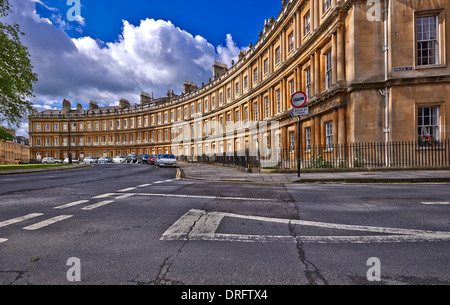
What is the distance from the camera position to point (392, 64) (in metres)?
13.6

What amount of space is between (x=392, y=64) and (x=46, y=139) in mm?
80781

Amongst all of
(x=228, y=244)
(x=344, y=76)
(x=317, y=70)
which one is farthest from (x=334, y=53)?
(x=228, y=244)

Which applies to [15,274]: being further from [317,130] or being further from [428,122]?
[317,130]

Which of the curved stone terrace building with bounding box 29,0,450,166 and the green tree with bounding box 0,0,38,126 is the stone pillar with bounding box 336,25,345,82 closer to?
the curved stone terrace building with bounding box 29,0,450,166

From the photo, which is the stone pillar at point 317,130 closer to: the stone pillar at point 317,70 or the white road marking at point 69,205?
the stone pillar at point 317,70

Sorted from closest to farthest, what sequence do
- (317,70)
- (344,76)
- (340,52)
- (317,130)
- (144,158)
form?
1. (344,76)
2. (340,52)
3. (317,70)
4. (317,130)
5. (144,158)

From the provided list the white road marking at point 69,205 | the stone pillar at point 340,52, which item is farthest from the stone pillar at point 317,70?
the white road marking at point 69,205

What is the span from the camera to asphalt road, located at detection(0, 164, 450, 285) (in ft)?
6.91

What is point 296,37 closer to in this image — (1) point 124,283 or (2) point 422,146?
(2) point 422,146

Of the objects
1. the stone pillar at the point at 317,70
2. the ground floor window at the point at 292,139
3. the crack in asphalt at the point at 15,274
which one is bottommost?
the crack in asphalt at the point at 15,274

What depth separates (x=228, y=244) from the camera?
287 centimetres

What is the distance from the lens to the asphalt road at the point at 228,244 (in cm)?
211

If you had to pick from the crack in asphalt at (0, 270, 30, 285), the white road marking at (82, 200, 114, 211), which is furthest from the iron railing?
the crack in asphalt at (0, 270, 30, 285)
